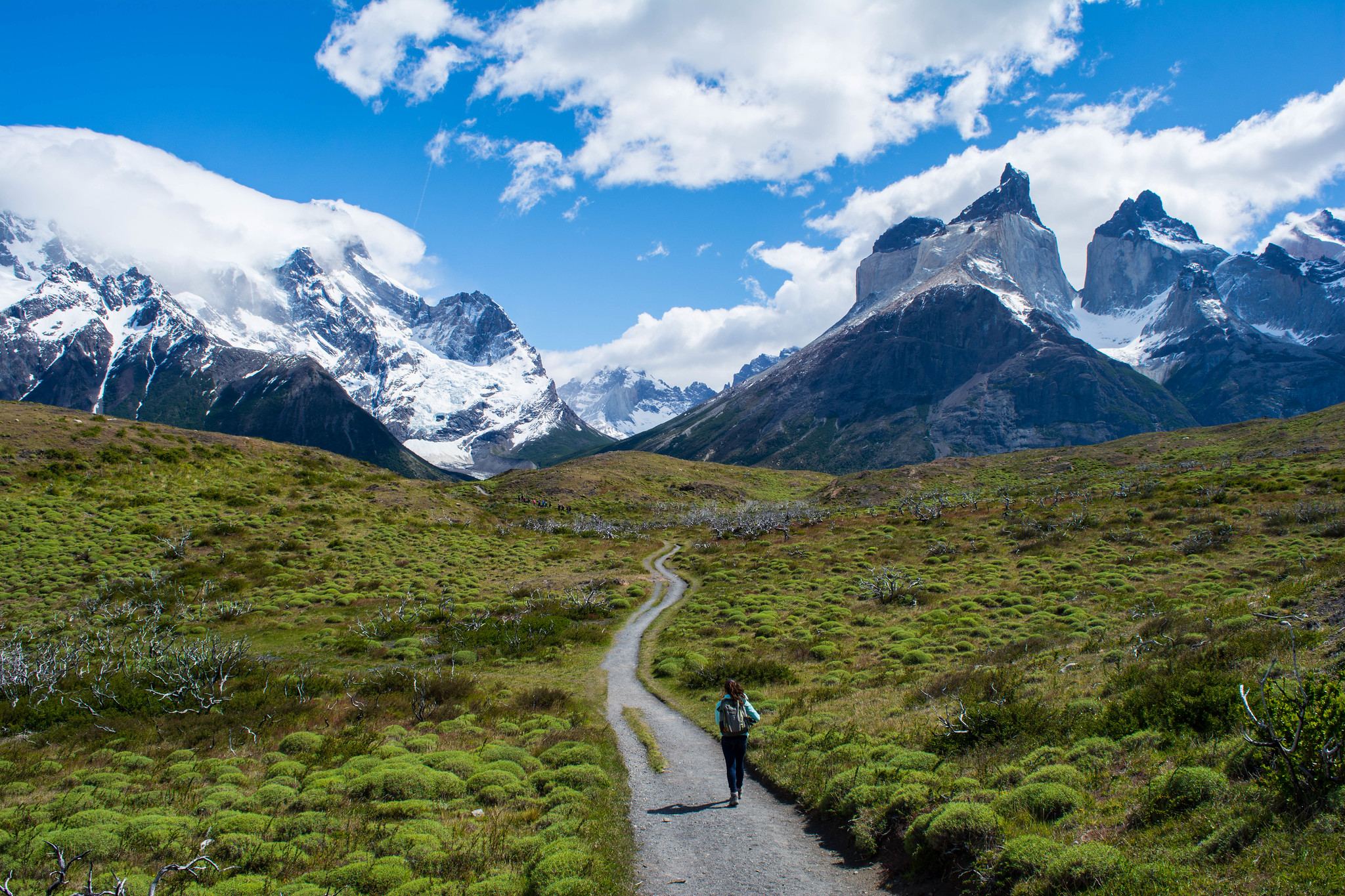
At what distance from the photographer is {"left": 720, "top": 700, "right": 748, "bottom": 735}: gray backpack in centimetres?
1345

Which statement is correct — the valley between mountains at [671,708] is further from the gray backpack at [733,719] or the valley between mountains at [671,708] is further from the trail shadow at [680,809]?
the gray backpack at [733,719]

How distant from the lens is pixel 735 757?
1355cm

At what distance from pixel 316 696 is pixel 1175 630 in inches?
1149

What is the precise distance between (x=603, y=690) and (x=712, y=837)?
13948 mm

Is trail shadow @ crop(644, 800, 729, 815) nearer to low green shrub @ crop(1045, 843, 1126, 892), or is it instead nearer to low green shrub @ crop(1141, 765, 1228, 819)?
low green shrub @ crop(1045, 843, 1126, 892)

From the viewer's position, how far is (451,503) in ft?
284

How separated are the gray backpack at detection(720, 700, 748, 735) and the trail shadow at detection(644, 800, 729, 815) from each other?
1692mm

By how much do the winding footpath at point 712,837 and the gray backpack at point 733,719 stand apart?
64.2 inches

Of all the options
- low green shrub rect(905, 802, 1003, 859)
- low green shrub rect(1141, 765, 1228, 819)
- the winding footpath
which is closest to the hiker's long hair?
the winding footpath

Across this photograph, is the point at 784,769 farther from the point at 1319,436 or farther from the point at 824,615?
the point at 1319,436

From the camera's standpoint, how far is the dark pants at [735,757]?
44.1 feet

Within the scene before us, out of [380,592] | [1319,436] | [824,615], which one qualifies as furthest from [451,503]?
[1319,436]

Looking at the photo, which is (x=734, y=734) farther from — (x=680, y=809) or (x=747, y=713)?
(x=680, y=809)

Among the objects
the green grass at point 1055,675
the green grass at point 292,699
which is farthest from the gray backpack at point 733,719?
the green grass at point 292,699
